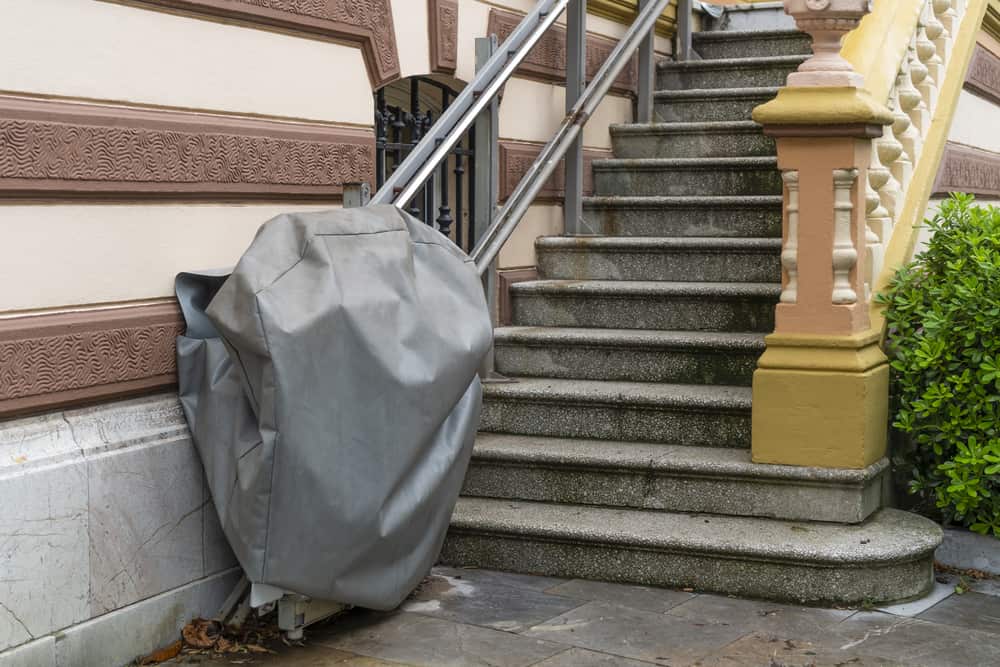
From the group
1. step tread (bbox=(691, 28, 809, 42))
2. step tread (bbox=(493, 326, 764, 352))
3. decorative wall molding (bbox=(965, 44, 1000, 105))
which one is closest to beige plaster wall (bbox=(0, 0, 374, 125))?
step tread (bbox=(493, 326, 764, 352))

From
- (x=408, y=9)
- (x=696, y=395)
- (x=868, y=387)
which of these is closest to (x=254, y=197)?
(x=408, y=9)

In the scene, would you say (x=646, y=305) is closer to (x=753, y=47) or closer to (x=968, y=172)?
(x=753, y=47)

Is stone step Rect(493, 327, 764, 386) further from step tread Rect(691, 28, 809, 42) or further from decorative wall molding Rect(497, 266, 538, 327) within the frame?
step tread Rect(691, 28, 809, 42)

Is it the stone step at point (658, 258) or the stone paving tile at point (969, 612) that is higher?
the stone step at point (658, 258)

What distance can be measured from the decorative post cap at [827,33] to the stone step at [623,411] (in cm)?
118

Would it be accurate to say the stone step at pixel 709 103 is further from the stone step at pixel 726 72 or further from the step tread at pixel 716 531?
the step tread at pixel 716 531

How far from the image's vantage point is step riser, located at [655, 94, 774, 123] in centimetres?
686

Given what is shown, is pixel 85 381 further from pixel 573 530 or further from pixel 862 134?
pixel 862 134

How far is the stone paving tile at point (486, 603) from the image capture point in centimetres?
427

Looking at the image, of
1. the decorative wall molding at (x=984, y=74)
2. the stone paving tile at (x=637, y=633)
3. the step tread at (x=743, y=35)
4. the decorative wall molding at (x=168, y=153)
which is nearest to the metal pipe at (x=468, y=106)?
the decorative wall molding at (x=168, y=153)

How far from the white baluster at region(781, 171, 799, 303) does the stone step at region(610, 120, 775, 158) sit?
1.73m

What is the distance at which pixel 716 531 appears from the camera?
460 centimetres

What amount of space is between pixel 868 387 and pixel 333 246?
196 centimetres

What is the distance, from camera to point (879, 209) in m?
5.23
